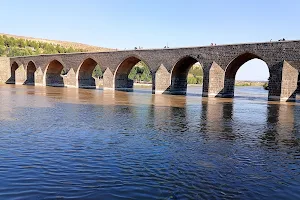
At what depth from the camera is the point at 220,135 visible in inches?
420

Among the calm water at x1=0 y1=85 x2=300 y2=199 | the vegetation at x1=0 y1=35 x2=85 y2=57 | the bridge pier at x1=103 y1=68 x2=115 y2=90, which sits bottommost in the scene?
the calm water at x1=0 y1=85 x2=300 y2=199

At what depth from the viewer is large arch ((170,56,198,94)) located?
37.8 meters

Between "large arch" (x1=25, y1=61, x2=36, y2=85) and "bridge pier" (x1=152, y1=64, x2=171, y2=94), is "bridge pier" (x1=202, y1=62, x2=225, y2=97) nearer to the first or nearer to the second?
"bridge pier" (x1=152, y1=64, x2=171, y2=94)

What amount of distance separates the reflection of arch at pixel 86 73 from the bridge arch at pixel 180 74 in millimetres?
18129

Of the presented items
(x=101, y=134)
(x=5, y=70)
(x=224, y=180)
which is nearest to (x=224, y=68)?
(x=101, y=134)

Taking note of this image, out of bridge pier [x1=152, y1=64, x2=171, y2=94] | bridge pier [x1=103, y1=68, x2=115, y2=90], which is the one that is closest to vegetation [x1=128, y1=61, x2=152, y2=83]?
bridge pier [x1=103, y1=68, x2=115, y2=90]

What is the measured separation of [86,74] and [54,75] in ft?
32.7

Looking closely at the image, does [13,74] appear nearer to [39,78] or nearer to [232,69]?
[39,78]

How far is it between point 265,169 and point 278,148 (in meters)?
2.62

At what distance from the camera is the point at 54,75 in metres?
58.1

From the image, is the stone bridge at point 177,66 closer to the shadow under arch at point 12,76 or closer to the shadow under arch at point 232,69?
the shadow under arch at point 232,69

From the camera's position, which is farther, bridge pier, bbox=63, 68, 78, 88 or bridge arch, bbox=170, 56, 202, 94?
bridge pier, bbox=63, 68, 78, 88

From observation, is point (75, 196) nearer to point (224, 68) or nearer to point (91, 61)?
point (224, 68)

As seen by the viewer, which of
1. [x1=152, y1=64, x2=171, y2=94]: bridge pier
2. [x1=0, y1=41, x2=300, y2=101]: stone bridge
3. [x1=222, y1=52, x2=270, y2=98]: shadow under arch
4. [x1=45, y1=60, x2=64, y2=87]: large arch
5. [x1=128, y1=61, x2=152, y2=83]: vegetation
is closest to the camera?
[x1=0, y1=41, x2=300, y2=101]: stone bridge
